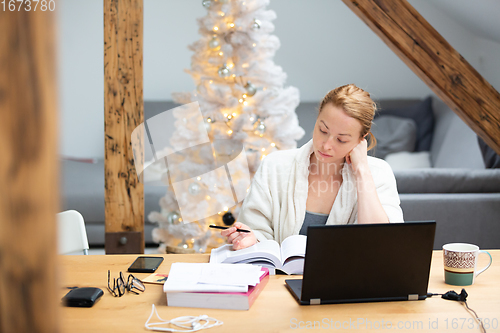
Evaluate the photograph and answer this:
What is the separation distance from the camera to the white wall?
14.1ft

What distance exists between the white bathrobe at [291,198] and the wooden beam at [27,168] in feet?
3.84

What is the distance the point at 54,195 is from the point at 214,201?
194 cm

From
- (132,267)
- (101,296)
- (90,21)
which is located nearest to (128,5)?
(132,267)

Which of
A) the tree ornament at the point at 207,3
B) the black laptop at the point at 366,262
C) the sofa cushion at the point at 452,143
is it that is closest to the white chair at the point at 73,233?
the black laptop at the point at 366,262

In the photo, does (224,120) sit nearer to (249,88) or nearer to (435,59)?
(249,88)

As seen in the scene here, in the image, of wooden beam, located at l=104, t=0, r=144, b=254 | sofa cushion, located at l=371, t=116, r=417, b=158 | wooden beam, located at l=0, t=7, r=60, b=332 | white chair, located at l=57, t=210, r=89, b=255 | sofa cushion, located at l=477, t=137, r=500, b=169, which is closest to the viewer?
wooden beam, located at l=0, t=7, r=60, b=332

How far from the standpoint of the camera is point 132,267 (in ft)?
3.58

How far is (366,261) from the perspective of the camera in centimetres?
86

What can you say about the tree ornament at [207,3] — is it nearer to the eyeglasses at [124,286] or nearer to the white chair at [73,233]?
the white chair at [73,233]

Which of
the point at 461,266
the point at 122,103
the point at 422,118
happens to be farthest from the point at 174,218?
the point at 422,118

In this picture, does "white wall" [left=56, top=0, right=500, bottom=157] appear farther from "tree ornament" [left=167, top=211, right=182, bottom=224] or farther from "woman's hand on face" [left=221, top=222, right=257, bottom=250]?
"woman's hand on face" [left=221, top=222, right=257, bottom=250]

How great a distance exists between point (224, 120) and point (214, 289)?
1.46 meters

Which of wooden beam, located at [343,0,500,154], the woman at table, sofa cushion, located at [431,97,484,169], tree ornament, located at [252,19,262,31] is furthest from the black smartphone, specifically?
sofa cushion, located at [431,97,484,169]

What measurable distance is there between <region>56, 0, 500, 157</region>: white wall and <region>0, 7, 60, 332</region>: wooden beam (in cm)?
415
